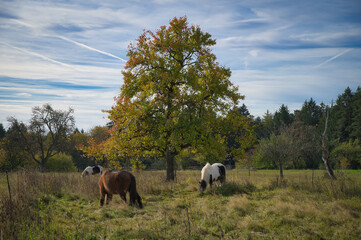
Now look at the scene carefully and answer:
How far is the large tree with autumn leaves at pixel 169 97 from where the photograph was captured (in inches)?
609

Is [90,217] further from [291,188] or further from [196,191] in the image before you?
[291,188]

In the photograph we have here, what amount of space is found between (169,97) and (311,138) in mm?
30722

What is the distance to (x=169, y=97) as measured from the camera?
16594 millimetres

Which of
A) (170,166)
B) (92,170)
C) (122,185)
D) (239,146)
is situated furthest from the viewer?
(239,146)

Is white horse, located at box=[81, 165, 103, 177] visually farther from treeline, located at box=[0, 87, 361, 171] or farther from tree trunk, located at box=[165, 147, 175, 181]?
tree trunk, located at box=[165, 147, 175, 181]

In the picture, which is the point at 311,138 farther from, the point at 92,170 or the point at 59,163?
the point at 59,163

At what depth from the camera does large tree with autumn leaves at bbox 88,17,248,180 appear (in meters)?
15.5

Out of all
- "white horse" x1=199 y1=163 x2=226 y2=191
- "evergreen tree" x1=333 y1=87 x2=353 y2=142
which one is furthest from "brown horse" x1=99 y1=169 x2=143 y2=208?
"evergreen tree" x1=333 y1=87 x2=353 y2=142

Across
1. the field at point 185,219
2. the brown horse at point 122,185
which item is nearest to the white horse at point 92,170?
the field at point 185,219

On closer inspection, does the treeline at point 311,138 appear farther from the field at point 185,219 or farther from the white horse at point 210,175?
the field at point 185,219

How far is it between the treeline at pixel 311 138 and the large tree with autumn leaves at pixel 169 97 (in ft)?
37.9

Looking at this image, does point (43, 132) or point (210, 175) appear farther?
point (43, 132)

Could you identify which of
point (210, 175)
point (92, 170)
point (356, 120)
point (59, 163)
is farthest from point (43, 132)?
point (356, 120)

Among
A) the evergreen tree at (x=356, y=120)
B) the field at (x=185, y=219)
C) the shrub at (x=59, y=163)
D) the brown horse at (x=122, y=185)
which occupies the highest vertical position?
the evergreen tree at (x=356, y=120)
